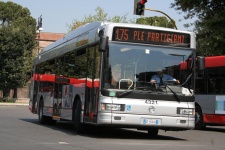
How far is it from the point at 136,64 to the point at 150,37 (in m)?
0.98

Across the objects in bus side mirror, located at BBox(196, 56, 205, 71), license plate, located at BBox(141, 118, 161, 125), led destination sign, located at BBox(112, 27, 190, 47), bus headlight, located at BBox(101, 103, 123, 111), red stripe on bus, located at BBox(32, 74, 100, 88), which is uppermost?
led destination sign, located at BBox(112, 27, 190, 47)

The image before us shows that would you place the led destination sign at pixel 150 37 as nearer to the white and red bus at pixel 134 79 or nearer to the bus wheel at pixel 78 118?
the white and red bus at pixel 134 79

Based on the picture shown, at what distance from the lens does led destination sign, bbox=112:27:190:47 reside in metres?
12.2

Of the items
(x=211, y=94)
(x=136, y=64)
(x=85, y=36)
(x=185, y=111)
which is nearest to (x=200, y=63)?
(x=185, y=111)

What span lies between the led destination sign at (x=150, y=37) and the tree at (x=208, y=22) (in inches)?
486

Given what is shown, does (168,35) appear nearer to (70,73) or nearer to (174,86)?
(174,86)

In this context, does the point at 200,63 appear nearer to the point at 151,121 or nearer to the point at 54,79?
the point at 151,121

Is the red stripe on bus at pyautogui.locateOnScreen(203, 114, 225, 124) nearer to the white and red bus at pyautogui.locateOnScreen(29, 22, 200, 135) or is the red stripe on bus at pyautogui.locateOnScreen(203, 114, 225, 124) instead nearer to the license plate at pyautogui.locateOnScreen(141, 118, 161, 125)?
the white and red bus at pyautogui.locateOnScreen(29, 22, 200, 135)

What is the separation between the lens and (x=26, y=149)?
9625 mm

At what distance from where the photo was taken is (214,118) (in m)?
18.2

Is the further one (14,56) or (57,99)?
(14,56)

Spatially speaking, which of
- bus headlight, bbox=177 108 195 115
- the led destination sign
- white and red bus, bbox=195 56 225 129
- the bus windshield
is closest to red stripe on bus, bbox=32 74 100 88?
the bus windshield

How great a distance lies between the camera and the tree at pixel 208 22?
25000 mm

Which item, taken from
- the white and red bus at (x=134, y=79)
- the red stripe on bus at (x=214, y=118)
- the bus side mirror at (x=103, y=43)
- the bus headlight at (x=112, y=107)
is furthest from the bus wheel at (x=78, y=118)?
the red stripe on bus at (x=214, y=118)
